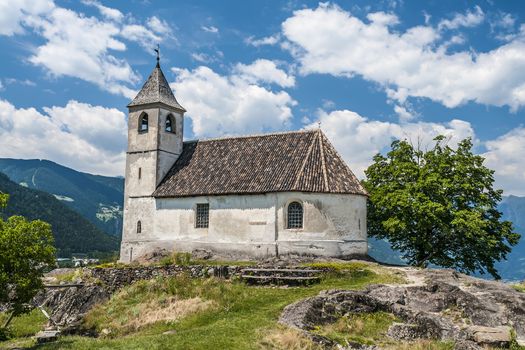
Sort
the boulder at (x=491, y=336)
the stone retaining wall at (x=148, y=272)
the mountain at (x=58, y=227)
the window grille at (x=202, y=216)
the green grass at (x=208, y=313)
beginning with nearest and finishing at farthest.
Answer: the boulder at (x=491, y=336)
the green grass at (x=208, y=313)
the stone retaining wall at (x=148, y=272)
the window grille at (x=202, y=216)
the mountain at (x=58, y=227)

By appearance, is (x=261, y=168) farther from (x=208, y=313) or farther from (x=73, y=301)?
(x=208, y=313)

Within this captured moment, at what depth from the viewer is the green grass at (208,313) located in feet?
71.3

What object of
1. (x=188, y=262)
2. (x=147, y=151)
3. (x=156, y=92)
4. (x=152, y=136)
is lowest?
(x=188, y=262)

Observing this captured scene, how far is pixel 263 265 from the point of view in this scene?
34812 millimetres

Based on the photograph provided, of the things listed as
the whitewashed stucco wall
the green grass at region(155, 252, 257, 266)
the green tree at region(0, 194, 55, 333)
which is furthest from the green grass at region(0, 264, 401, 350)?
the whitewashed stucco wall

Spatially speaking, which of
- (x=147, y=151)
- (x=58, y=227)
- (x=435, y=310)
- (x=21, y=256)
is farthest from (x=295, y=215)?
(x=58, y=227)

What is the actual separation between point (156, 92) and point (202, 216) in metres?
13.5

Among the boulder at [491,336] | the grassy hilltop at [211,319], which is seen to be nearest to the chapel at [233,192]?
the grassy hilltop at [211,319]

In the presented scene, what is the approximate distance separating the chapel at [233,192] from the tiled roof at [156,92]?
111 millimetres

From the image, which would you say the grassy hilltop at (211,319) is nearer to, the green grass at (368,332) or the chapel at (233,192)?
the green grass at (368,332)

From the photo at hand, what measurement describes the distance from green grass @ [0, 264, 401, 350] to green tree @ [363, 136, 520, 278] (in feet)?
32.2

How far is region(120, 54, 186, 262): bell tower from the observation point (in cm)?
4594

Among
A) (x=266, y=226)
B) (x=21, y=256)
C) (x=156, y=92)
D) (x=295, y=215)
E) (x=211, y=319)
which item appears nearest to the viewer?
(x=21, y=256)

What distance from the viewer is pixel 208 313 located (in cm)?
2634
